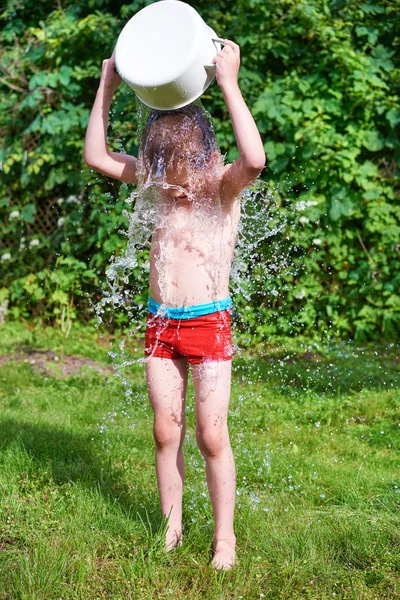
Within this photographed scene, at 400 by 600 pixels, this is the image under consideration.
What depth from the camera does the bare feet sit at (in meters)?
2.32

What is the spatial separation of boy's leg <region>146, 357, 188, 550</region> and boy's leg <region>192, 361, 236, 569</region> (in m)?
0.07

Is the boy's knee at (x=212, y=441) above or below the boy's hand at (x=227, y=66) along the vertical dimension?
below

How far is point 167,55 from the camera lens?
2.10 metres

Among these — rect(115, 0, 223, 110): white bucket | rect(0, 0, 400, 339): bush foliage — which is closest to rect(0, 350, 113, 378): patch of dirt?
rect(0, 0, 400, 339): bush foliage

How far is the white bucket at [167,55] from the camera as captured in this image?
6.83 ft

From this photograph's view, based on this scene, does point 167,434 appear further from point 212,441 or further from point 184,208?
point 184,208

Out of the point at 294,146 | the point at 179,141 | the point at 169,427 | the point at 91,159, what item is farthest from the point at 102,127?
the point at 294,146

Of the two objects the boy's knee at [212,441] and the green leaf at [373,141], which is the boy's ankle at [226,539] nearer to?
the boy's knee at [212,441]

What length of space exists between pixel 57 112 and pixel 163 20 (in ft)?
11.7

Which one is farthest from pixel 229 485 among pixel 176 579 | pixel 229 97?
pixel 229 97

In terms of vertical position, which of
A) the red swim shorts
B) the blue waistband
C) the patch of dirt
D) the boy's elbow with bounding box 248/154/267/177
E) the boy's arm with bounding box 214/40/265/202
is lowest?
the patch of dirt

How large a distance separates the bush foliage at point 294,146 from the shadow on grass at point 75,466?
5.94 ft

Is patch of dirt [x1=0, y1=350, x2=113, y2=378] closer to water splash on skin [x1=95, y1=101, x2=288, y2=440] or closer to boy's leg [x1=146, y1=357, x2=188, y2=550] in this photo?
boy's leg [x1=146, y1=357, x2=188, y2=550]

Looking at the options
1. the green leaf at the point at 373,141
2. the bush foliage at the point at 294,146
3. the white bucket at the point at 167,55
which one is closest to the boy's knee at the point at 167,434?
the white bucket at the point at 167,55
